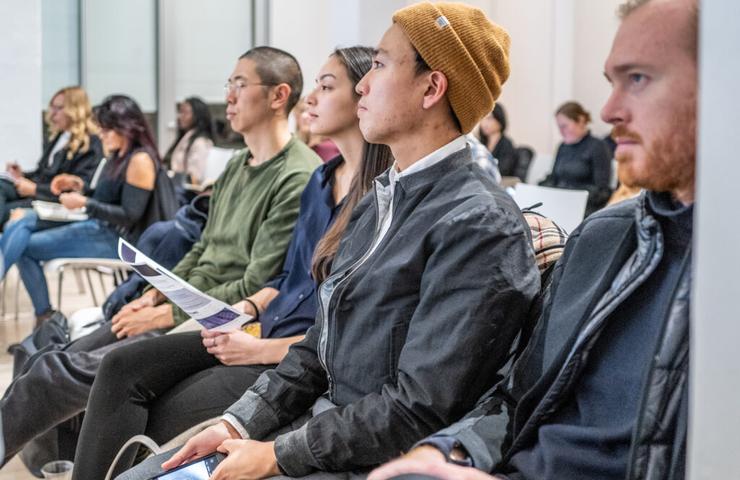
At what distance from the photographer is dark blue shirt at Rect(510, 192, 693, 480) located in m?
1.12

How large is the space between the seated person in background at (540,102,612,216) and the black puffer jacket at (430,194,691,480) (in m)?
5.76

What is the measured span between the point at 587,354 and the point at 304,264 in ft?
A: 4.16

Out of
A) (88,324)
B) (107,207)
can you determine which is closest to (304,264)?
(88,324)

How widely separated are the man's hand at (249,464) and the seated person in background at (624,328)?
368 millimetres

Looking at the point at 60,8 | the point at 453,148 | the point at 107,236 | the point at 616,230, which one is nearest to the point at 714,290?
the point at 616,230

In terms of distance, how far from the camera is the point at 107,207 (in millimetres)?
4223

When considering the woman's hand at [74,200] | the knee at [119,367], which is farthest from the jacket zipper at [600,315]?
the woman's hand at [74,200]

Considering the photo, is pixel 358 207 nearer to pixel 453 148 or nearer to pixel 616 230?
pixel 453 148

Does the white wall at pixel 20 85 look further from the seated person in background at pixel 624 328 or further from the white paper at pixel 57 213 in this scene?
the seated person in background at pixel 624 328

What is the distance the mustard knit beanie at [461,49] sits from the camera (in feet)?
5.38

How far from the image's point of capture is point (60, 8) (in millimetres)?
8797

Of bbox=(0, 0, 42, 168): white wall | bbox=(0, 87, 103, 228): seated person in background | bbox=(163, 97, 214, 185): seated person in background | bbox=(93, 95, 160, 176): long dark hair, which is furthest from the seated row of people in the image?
bbox=(163, 97, 214, 185): seated person in background

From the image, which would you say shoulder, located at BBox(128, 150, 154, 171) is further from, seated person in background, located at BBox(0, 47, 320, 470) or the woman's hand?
seated person in background, located at BBox(0, 47, 320, 470)

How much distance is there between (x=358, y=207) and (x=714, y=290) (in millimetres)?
1230
